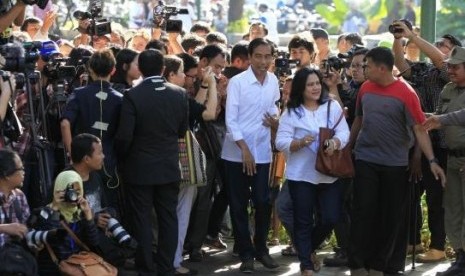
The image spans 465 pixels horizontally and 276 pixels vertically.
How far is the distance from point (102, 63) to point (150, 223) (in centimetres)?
141

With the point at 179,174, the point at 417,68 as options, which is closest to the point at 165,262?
the point at 179,174

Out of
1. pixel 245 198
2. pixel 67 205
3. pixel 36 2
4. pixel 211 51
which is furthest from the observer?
pixel 211 51

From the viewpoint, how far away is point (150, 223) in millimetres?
9961

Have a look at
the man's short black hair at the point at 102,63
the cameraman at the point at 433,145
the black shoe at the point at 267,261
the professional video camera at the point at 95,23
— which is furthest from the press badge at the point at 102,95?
the cameraman at the point at 433,145

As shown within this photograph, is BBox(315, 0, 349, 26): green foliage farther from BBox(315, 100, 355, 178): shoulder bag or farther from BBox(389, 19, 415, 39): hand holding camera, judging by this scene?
BBox(315, 100, 355, 178): shoulder bag

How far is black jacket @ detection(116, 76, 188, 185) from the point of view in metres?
9.70

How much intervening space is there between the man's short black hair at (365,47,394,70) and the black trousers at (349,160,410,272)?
872 mm

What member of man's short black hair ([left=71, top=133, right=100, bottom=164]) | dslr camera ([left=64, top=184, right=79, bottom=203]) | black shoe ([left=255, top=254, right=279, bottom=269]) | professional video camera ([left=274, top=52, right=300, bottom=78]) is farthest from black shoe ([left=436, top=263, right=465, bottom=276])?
dslr camera ([left=64, top=184, right=79, bottom=203])

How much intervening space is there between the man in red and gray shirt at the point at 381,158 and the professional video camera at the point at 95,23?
10.4 ft

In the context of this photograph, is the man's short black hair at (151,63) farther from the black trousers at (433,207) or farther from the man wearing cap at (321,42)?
the man wearing cap at (321,42)

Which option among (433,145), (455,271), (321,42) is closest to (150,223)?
(455,271)

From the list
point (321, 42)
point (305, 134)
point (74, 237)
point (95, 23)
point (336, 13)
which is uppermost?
point (95, 23)

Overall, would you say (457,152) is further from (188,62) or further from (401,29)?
(188,62)

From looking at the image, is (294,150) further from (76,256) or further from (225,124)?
(76,256)
